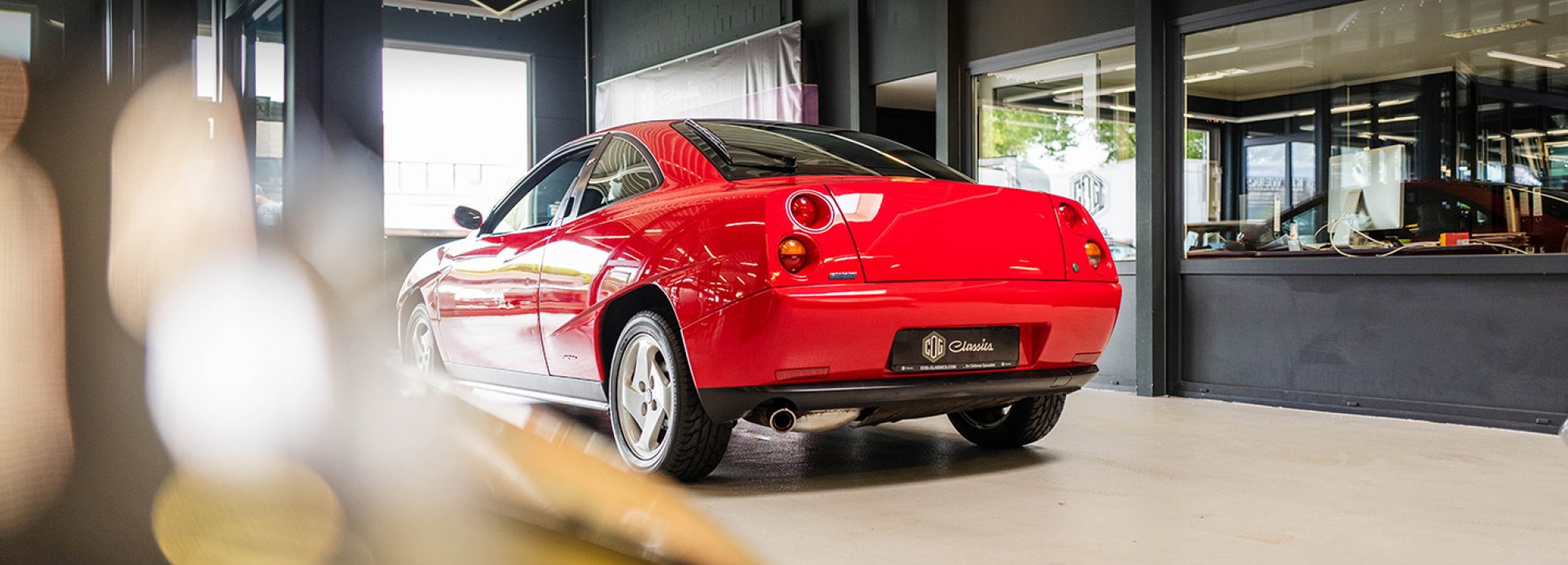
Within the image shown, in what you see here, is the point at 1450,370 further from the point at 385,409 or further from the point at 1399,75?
the point at 385,409

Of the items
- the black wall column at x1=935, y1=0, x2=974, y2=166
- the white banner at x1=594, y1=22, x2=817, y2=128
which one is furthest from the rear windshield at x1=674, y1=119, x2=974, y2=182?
the white banner at x1=594, y1=22, x2=817, y2=128

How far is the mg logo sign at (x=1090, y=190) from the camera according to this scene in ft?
26.0

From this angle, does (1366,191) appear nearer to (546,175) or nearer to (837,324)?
(837,324)

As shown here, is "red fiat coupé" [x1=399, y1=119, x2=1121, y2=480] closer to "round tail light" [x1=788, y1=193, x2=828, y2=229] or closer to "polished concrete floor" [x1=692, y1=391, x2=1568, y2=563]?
"round tail light" [x1=788, y1=193, x2=828, y2=229]

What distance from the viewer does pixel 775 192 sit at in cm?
368

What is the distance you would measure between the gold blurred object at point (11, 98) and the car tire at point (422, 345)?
114 inches

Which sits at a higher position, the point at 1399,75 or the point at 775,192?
the point at 1399,75

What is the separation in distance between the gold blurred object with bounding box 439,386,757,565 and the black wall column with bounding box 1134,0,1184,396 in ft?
19.9

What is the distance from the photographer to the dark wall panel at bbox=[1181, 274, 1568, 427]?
557 centimetres

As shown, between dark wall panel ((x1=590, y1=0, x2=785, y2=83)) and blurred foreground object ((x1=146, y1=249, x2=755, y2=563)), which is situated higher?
dark wall panel ((x1=590, y1=0, x2=785, y2=83))

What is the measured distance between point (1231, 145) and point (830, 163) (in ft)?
11.7

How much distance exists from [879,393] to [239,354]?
2.52 metres

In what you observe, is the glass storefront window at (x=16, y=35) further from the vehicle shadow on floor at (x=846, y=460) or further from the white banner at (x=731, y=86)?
the white banner at (x=731, y=86)

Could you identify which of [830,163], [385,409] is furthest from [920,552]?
[385,409]
